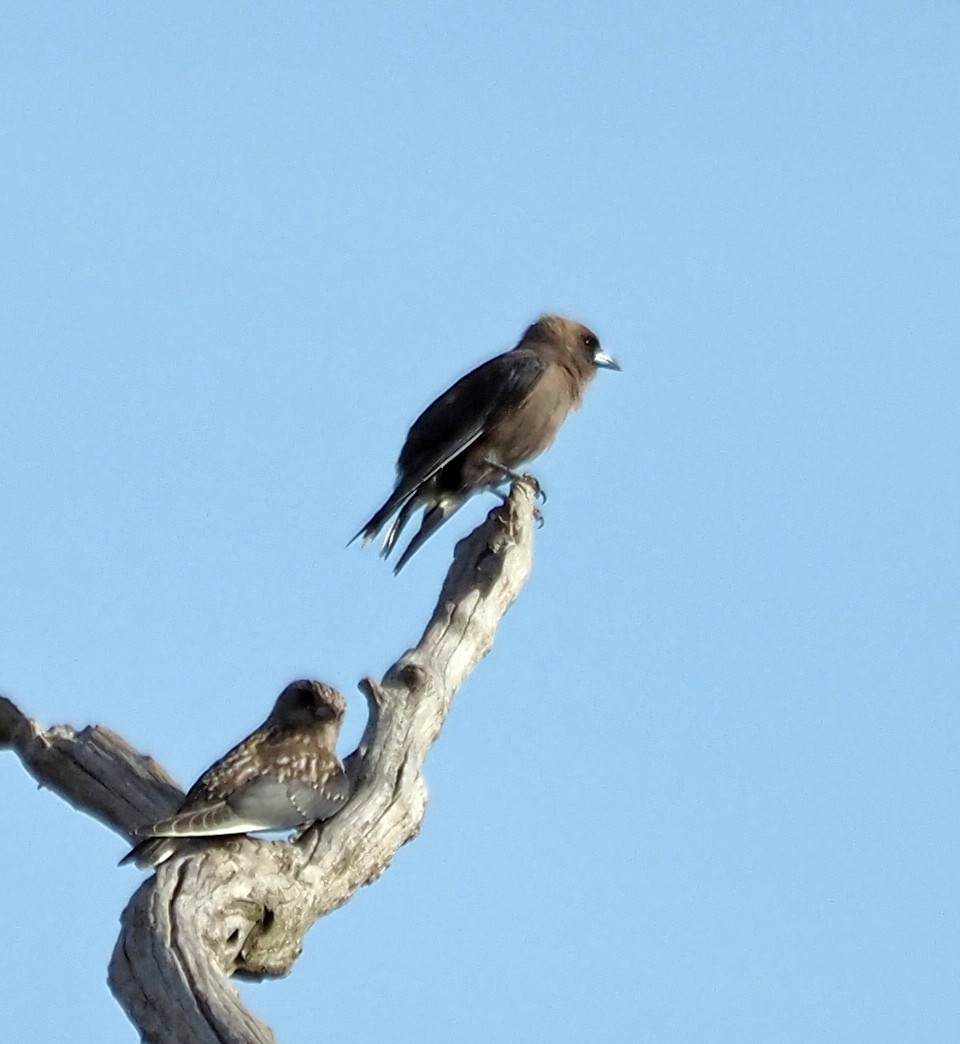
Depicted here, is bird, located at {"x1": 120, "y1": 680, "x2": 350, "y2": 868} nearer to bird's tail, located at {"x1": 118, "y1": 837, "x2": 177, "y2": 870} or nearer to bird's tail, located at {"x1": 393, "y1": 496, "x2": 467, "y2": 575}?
bird's tail, located at {"x1": 118, "y1": 837, "x2": 177, "y2": 870}

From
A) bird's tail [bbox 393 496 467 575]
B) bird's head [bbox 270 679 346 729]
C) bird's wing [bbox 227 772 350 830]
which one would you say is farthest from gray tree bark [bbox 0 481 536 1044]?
bird's tail [bbox 393 496 467 575]

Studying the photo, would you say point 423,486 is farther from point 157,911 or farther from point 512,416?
point 157,911

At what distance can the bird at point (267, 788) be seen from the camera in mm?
7625

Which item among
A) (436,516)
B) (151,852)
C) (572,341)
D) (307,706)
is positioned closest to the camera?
(151,852)

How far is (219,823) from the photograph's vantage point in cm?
761

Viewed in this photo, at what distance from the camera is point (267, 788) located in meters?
8.02

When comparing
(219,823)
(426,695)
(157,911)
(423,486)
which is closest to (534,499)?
(423,486)

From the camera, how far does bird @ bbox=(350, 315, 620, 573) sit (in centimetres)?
1144

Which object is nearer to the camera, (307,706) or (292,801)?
(292,801)

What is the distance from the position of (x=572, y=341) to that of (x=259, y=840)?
5.83 meters

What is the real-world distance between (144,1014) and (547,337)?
7197 millimetres

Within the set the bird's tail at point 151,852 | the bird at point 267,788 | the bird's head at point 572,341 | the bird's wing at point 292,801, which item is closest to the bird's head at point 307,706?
the bird at point 267,788

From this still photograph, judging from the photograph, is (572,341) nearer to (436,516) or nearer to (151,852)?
(436,516)

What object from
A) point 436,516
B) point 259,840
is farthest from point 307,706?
point 436,516
